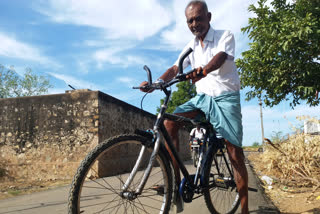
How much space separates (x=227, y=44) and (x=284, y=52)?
7.13 m

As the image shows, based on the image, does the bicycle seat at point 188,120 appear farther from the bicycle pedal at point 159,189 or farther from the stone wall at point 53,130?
the stone wall at point 53,130

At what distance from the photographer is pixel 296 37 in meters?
7.52

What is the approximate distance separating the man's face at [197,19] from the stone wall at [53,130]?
4856mm

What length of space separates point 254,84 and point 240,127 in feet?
27.4

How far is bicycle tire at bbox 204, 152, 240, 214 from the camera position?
2461 millimetres

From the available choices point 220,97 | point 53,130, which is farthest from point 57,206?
point 53,130

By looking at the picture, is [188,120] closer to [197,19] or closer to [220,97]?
[220,97]

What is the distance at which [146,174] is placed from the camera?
1.84 metres

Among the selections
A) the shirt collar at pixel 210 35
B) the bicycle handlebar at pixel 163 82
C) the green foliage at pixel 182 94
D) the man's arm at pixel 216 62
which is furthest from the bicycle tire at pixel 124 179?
the green foliage at pixel 182 94

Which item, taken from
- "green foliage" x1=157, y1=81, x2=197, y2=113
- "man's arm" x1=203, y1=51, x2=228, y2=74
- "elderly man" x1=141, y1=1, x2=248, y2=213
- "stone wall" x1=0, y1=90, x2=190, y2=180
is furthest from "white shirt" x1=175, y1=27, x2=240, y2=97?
"green foliage" x1=157, y1=81, x2=197, y2=113

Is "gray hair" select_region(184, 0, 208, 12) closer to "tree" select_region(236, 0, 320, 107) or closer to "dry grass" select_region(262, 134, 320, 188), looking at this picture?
"dry grass" select_region(262, 134, 320, 188)

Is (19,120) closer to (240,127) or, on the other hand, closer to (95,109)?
(95,109)

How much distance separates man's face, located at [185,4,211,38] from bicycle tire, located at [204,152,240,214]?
3.99ft

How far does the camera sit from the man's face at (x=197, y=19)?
2332 mm
